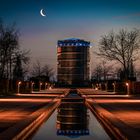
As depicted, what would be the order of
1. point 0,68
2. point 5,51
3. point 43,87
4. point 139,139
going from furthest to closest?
1. point 43,87
2. point 0,68
3. point 5,51
4. point 139,139

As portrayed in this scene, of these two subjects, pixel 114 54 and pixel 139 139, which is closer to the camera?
pixel 139 139

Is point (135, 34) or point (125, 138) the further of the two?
point (135, 34)

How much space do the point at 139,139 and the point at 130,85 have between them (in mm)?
61518

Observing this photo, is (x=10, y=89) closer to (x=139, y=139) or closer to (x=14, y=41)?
(x=14, y=41)

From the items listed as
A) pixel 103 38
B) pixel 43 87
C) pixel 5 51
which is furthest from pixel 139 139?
pixel 43 87

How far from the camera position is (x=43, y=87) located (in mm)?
122438

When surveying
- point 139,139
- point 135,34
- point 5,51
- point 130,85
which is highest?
point 135,34

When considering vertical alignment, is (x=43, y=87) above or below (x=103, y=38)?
below

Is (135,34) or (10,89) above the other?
(135,34)

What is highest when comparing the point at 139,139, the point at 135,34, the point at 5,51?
the point at 135,34

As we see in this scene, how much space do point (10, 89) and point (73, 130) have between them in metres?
58.2

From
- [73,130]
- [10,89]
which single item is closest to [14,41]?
[10,89]

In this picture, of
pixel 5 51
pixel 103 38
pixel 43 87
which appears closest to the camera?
pixel 5 51

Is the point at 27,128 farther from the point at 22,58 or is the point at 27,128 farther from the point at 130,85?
the point at 130,85
